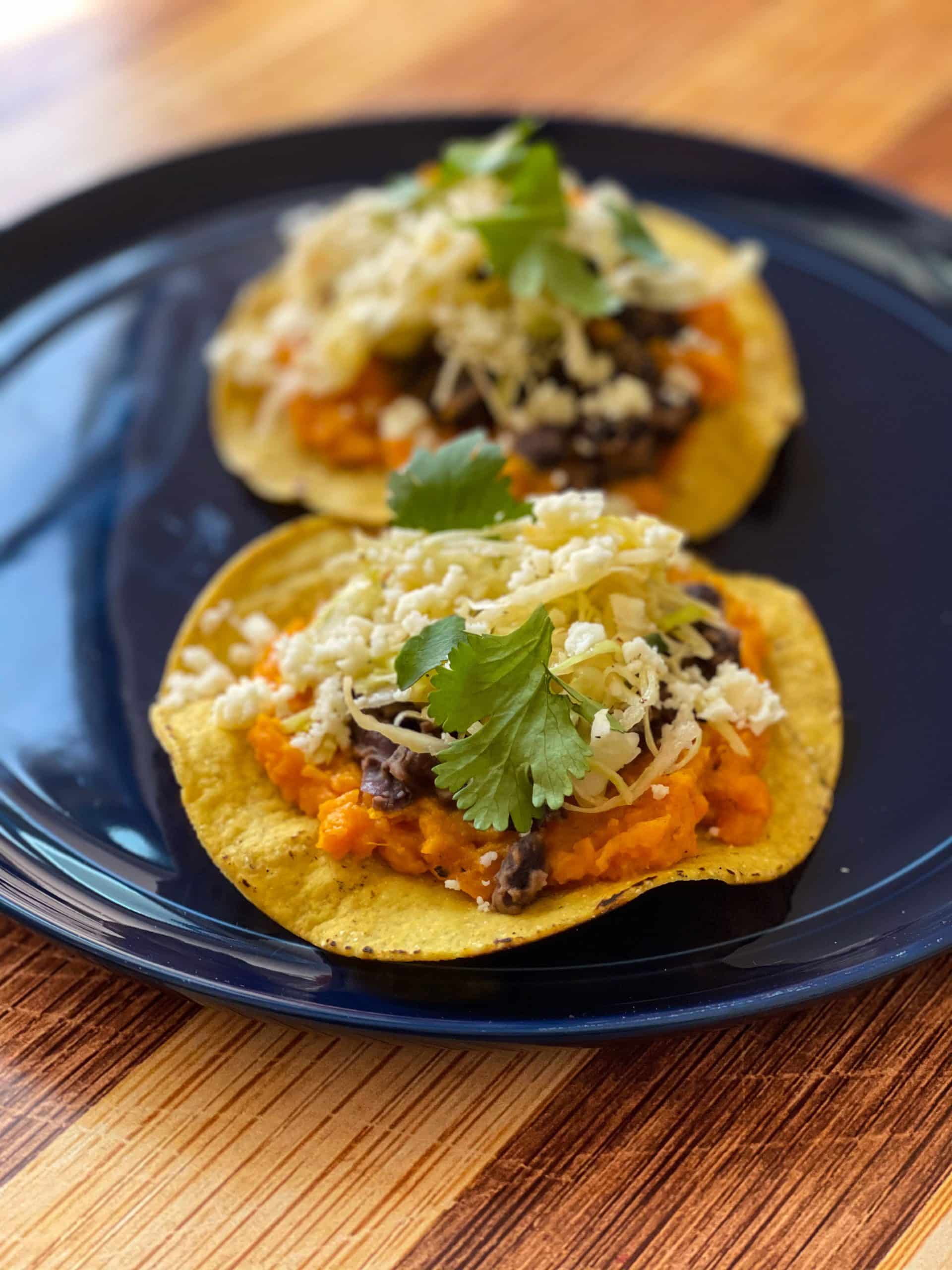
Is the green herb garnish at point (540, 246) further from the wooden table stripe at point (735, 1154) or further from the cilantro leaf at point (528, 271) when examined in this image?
the wooden table stripe at point (735, 1154)

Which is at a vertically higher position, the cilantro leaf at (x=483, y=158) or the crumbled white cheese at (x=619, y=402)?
the cilantro leaf at (x=483, y=158)

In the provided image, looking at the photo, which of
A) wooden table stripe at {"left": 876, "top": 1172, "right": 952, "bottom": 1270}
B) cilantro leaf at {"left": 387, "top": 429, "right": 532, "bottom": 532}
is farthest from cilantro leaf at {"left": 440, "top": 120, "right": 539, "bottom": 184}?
wooden table stripe at {"left": 876, "top": 1172, "right": 952, "bottom": 1270}

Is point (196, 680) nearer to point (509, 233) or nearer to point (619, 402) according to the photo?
point (619, 402)

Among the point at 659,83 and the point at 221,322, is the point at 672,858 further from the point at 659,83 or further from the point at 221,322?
the point at 659,83

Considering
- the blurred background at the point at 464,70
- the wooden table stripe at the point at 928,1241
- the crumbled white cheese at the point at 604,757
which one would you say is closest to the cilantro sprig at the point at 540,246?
the blurred background at the point at 464,70

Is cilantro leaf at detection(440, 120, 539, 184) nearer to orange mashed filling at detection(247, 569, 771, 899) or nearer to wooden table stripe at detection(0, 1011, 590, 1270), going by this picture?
orange mashed filling at detection(247, 569, 771, 899)

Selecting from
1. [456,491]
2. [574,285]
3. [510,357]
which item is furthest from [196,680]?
[574,285]

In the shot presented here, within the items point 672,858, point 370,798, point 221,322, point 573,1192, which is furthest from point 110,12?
point 573,1192
